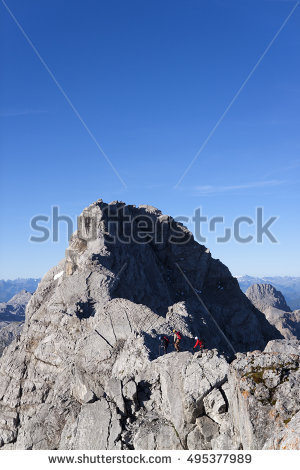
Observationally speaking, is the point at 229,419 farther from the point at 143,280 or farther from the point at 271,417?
the point at 143,280

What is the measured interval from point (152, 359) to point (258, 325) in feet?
209

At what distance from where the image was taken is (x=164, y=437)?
76.6 ft

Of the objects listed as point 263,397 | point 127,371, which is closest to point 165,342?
point 127,371

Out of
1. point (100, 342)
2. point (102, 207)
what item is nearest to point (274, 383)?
point (100, 342)

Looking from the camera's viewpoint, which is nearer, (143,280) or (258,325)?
(143,280)

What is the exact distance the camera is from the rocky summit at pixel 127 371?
20.1 meters

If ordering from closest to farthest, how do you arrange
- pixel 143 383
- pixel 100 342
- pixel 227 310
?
pixel 143 383, pixel 100 342, pixel 227 310

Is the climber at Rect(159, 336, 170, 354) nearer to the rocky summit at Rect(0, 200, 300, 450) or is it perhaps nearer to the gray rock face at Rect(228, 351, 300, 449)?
the rocky summit at Rect(0, 200, 300, 450)

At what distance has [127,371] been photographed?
3116cm

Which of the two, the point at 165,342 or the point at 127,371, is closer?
the point at 127,371

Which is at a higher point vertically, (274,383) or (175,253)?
(175,253)

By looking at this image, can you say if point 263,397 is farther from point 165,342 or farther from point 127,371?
point 127,371

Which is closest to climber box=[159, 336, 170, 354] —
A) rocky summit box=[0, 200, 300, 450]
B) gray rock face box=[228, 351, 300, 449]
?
rocky summit box=[0, 200, 300, 450]

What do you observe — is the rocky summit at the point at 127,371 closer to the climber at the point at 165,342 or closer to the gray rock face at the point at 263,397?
the gray rock face at the point at 263,397
